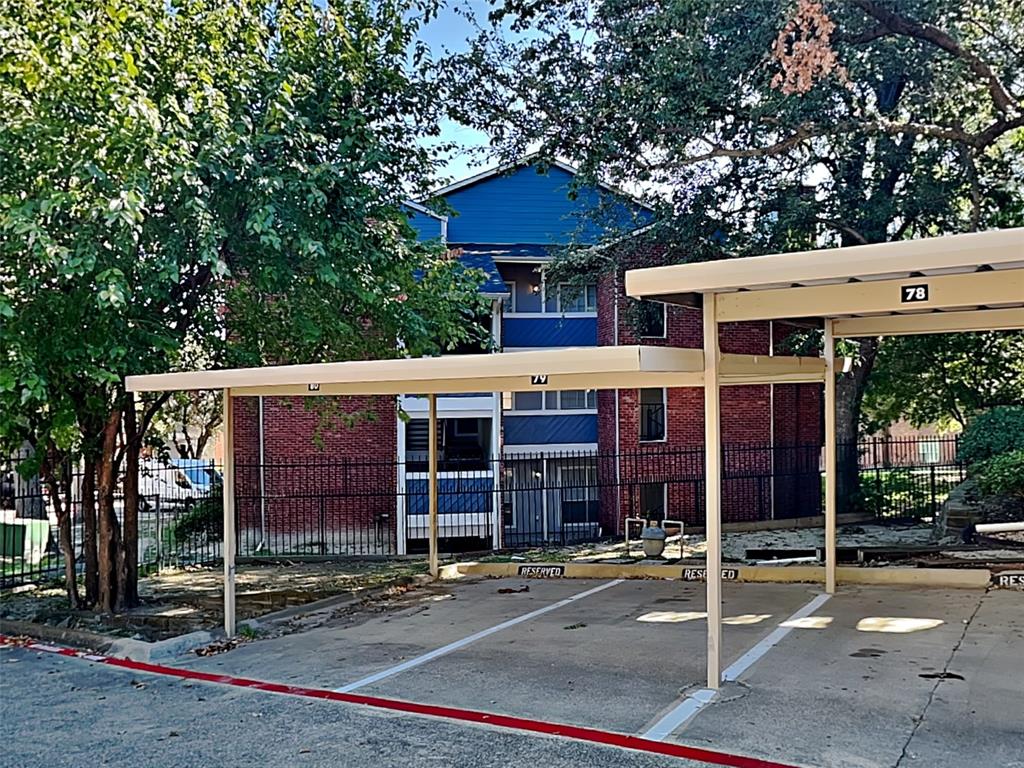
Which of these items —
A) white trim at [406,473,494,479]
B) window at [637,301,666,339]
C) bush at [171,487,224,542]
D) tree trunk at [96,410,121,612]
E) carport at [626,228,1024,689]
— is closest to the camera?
carport at [626,228,1024,689]

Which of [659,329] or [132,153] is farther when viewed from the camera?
[659,329]

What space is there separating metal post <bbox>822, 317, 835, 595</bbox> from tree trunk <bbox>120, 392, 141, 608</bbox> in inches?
314

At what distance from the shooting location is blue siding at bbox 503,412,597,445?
19.7 meters

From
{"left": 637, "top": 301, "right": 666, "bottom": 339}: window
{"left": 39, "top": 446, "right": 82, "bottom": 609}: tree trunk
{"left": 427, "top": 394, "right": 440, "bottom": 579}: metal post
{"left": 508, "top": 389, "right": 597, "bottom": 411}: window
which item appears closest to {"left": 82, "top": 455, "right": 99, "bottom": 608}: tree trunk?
{"left": 39, "top": 446, "right": 82, "bottom": 609}: tree trunk

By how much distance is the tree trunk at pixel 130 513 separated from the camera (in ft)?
35.9

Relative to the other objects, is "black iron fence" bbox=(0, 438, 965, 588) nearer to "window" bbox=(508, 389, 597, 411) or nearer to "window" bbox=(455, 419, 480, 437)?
"window" bbox=(455, 419, 480, 437)

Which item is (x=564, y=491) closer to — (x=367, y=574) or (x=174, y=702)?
(x=367, y=574)

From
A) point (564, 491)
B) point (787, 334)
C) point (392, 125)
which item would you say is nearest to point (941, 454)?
point (787, 334)

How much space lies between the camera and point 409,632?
8891 millimetres

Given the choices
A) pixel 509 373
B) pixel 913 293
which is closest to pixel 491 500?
pixel 509 373

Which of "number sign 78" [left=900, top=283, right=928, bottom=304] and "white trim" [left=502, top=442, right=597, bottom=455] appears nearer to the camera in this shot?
"number sign 78" [left=900, top=283, right=928, bottom=304]

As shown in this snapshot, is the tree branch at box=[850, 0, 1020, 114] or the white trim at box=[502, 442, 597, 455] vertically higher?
the tree branch at box=[850, 0, 1020, 114]

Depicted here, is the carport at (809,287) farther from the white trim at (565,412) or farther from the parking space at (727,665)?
the white trim at (565,412)

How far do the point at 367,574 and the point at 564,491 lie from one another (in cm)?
654
